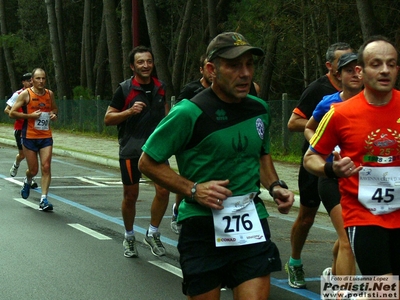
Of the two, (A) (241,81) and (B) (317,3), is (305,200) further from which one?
(B) (317,3)

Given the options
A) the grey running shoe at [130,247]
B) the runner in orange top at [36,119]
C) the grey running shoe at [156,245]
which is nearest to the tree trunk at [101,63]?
the runner in orange top at [36,119]

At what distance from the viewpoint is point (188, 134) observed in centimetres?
475

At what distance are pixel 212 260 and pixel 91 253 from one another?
4409 millimetres

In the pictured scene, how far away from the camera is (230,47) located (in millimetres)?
4742

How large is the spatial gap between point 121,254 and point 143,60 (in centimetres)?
198

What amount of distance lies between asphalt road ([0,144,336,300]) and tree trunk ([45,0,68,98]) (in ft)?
91.2

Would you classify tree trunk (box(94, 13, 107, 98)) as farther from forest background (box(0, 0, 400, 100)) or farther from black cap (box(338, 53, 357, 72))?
black cap (box(338, 53, 357, 72))

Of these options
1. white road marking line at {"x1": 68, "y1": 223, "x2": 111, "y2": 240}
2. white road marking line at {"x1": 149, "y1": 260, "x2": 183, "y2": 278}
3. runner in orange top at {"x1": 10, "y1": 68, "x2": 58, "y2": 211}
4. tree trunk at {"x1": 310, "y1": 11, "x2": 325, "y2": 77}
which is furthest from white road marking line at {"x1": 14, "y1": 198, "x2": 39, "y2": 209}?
tree trunk at {"x1": 310, "y1": 11, "x2": 325, "y2": 77}

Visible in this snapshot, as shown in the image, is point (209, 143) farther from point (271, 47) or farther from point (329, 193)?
point (271, 47)

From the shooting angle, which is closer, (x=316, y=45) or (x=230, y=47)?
(x=230, y=47)

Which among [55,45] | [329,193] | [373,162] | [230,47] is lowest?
[329,193]

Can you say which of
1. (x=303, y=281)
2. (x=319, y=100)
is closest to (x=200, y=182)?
(x=319, y=100)

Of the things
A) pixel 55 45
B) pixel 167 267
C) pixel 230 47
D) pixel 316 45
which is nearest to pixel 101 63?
pixel 55 45

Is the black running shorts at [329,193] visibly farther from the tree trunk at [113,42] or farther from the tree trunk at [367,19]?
the tree trunk at [113,42]
